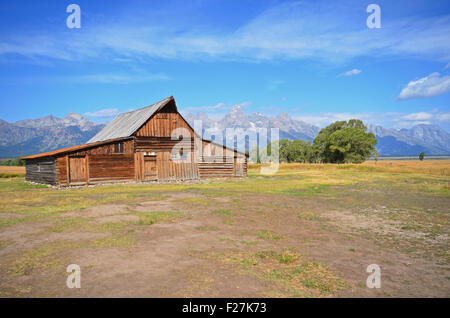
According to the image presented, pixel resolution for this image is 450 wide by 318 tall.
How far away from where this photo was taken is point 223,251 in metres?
7.87

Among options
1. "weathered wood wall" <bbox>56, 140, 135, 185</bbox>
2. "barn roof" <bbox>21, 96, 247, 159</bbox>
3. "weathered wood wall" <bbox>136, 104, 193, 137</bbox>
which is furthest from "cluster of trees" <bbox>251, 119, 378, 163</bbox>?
"weathered wood wall" <bbox>56, 140, 135, 185</bbox>

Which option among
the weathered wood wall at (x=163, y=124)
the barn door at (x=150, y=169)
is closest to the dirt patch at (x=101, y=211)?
the barn door at (x=150, y=169)

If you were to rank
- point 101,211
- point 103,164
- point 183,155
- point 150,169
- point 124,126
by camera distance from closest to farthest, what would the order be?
point 101,211 < point 103,164 < point 150,169 < point 183,155 < point 124,126

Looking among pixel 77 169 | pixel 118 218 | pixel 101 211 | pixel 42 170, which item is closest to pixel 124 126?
pixel 77 169

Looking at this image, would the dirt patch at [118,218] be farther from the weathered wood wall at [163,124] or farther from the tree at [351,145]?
the tree at [351,145]

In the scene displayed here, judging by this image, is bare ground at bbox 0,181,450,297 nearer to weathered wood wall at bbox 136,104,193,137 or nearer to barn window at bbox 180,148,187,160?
weathered wood wall at bbox 136,104,193,137

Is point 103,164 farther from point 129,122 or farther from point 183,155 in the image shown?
point 183,155

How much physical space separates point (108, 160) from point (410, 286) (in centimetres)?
2849

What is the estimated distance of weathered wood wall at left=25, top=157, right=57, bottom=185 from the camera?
27.5 metres

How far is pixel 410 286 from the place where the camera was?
5.84 m

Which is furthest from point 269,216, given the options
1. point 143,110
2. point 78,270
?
point 143,110

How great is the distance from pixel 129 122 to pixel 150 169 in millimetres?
8204

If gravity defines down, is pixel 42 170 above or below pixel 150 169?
above
